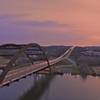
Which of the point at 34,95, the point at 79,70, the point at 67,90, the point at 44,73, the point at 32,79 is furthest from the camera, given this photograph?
the point at 79,70

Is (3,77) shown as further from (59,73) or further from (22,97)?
(59,73)

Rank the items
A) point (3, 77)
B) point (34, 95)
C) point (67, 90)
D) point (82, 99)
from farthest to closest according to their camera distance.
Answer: point (67, 90) → point (34, 95) → point (82, 99) → point (3, 77)

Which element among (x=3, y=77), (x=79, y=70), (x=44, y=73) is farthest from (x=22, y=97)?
(x=79, y=70)

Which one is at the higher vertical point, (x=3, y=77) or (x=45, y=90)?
(x=3, y=77)

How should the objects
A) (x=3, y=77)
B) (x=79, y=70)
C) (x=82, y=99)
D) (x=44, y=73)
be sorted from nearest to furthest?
(x=3, y=77) < (x=82, y=99) < (x=44, y=73) < (x=79, y=70)

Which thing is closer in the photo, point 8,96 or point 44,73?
point 8,96

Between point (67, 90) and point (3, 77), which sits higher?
point (3, 77)

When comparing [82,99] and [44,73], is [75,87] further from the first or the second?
[44,73]

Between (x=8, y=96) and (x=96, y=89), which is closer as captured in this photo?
(x=8, y=96)

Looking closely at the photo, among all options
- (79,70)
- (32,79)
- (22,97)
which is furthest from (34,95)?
(79,70)
